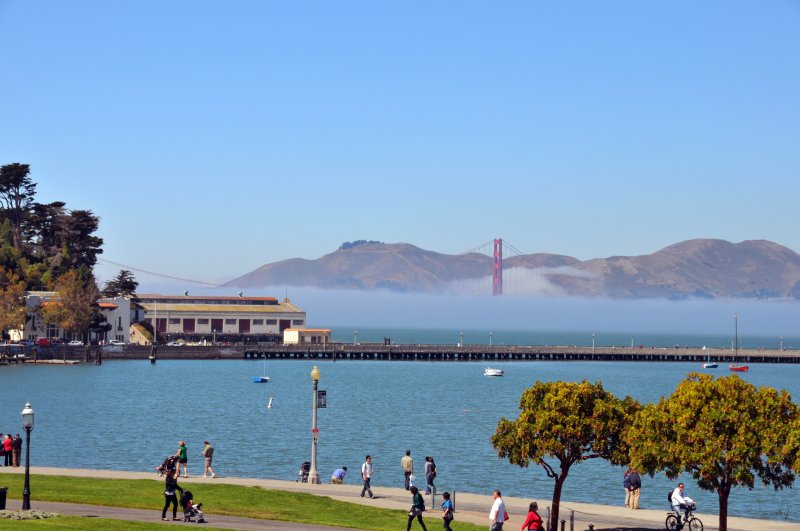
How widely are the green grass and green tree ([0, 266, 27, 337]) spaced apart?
13743 cm

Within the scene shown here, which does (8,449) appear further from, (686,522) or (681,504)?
(686,522)

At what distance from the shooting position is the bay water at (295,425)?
68.7 meters

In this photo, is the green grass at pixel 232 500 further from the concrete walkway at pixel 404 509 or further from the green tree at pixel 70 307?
the green tree at pixel 70 307

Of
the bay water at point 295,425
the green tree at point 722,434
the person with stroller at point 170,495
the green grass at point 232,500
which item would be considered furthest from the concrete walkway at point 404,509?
the green tree at point 722,434

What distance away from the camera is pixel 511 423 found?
1805 inches

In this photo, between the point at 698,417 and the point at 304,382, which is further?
the point at 304,382

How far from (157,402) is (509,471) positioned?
60648 mm

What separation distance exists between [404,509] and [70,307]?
153 meters

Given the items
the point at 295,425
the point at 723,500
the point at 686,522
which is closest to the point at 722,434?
the point at 723,500

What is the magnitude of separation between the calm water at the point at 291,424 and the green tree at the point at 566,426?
58.5ft

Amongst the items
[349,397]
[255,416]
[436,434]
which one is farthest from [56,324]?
[436,434]

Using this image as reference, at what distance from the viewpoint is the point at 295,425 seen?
104 m

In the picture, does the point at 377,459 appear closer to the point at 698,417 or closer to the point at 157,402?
the point at 698,417

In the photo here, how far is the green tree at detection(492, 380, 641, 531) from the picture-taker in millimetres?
44094
